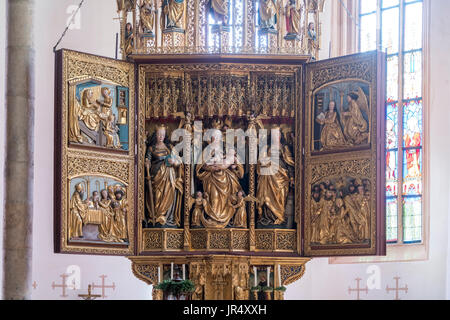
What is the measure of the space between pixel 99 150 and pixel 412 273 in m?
6.86

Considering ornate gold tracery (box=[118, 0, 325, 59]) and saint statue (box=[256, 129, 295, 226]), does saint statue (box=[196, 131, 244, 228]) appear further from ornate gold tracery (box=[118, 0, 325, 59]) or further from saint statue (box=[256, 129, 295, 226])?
ornate gold tracery (box=[118, 0, 325, 59])

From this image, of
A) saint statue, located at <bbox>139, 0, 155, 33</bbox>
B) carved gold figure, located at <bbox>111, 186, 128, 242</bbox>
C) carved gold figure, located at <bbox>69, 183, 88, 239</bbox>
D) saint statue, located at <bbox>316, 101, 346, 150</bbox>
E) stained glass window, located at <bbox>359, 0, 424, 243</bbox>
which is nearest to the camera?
carved gold figure, located at <bbox>69, 183, 88, 239</bbox>

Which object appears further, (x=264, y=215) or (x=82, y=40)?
(x=82, y=40)

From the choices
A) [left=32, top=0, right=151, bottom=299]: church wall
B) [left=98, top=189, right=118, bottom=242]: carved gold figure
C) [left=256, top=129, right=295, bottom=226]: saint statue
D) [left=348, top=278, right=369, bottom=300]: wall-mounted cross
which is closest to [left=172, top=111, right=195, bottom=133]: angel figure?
[left=256, top=129, right=295, bottom=226]: saint statue

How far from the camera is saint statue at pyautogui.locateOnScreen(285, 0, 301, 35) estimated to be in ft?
59.2

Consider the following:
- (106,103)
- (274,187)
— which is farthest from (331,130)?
(106,103)

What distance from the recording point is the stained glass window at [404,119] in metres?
21.0

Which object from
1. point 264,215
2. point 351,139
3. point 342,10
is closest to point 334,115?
point 351,139

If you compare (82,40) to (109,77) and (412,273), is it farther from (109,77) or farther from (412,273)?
(412,273)

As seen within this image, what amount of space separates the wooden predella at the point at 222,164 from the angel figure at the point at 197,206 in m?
0.02

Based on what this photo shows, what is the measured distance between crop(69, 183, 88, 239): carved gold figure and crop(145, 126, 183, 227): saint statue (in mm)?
1378

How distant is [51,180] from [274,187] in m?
4.65

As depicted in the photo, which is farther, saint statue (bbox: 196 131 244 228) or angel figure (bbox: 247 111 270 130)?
angel figure (bbox: 247 111 270 130)
